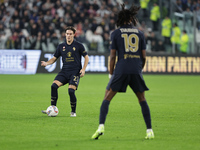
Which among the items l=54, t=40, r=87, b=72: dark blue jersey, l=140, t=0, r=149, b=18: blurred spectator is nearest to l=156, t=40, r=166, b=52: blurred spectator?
l=140, t=0, r=149, b=18: blurred spectator

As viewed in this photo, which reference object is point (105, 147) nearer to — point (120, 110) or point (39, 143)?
point (39, 143)

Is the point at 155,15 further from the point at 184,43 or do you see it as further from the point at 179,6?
the point at 184,43

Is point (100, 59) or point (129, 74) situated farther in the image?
point (100, 59)

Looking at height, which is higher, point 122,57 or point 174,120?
point 122,57

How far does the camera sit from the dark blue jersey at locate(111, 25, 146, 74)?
7488 mm

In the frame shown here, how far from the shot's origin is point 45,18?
98.6 ft

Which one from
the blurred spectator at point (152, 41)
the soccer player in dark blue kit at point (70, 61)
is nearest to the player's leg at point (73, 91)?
the soccer player in dark blue kit at point (70, 61)

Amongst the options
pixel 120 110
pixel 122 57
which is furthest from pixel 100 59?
pixel 122 57

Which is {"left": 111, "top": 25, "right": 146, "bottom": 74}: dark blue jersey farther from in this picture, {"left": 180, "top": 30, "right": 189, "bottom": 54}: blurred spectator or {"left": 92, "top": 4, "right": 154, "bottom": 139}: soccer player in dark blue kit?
{"left": 180, "top": 30, "right": 189, "bottom": 54}: blurred spectator

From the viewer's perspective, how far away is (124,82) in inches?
297

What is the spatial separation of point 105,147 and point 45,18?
78.1ft

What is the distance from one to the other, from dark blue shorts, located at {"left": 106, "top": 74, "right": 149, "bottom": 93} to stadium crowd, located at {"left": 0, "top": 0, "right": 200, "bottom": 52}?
2044cm

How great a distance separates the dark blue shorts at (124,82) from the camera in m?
7.46

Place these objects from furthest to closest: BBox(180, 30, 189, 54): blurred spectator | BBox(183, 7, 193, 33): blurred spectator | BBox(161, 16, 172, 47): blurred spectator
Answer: BBox(161, 16, 172, 47): blurred spectator < BBox(183, 7, 193, 33): blurred spectator < BBox(180, 30, 189, 54): blurred spectator
